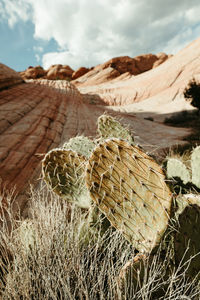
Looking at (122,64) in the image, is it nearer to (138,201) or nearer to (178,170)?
(178,170)

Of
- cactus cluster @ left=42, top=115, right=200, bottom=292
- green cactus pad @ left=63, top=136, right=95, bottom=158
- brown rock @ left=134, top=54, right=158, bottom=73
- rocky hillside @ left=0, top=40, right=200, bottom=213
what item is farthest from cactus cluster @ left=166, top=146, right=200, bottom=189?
brown rock @ left=134, top=54, right=158, bottom=73

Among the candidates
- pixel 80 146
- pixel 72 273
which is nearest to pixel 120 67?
pixel 80 146

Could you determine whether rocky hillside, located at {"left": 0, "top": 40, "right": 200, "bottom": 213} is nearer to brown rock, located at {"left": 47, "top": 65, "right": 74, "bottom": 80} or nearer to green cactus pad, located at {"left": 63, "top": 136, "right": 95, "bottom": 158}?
green cactus pad, located at {"left": 63, "top": 136, "right": 95, "bottom": 158}

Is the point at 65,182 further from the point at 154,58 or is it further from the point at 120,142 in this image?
the point at 154,58

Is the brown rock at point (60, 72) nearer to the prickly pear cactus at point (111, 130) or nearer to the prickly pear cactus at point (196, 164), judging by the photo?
the prickly pear cactus at point (111, 130)

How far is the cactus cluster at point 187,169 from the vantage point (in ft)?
6.12

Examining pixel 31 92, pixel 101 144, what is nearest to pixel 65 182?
pixel 101 144

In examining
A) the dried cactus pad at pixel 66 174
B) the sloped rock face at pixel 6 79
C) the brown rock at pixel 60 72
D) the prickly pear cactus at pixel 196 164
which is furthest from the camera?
the brown rock at pixel 60 72

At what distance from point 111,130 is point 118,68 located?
121 feet

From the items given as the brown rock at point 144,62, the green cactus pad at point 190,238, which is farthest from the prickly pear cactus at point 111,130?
the brown rock at point 144,62

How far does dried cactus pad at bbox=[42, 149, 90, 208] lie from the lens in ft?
5.11

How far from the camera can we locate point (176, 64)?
21.5m

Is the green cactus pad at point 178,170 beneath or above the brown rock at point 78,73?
beneath

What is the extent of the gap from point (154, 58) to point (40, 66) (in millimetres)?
23198
